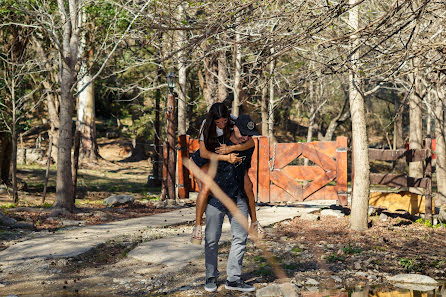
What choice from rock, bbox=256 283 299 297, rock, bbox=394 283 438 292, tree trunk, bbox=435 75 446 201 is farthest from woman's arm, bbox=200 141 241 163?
tree trunk, bbox=435 75 446 201

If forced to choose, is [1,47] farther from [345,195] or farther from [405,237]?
[405,237]

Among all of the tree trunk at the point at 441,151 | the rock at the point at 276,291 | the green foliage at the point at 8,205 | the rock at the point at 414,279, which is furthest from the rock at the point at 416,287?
the green foliage at the point at 8,205

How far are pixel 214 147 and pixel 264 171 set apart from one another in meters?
7.56

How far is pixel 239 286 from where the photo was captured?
5.63 m

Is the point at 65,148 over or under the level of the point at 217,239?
over

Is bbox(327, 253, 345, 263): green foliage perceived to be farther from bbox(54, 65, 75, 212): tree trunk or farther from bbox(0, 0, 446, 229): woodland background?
bbox(54, 65, 75, 212): tree trunk

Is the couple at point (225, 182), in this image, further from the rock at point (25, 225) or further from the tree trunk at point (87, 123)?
the tree trunk at point (87, 123)

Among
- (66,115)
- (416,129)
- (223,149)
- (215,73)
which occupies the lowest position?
(223,149)

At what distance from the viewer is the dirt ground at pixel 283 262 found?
237 inches

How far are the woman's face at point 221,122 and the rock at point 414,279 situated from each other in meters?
2.93

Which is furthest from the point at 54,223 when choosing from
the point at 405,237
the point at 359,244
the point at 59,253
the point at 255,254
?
the point at 405,237

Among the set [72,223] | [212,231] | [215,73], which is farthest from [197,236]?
[215,73]

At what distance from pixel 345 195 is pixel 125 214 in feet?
17.8

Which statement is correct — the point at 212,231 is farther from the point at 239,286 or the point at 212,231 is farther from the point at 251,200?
the point at 239,286
